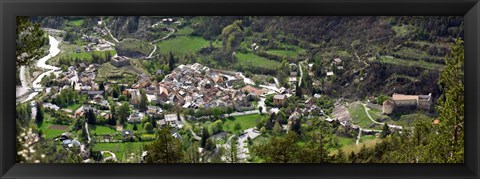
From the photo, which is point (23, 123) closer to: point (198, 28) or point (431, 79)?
point (198, 28)

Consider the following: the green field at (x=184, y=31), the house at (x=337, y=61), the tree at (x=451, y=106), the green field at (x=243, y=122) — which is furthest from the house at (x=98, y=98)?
the tree at (x=451, y=106)

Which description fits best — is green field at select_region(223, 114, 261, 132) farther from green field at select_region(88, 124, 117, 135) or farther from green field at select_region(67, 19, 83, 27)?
green field at select_region(67, 19, 83, 27)

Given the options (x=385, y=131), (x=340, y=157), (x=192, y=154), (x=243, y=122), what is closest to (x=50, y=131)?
(x=192, y=154)

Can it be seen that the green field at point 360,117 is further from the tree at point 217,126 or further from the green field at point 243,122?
the tree at point 217,126

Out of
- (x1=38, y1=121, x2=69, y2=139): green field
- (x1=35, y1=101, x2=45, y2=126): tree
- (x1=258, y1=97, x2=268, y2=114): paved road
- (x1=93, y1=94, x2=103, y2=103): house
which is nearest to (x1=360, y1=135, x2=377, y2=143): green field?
(x1=258, y1=97, x2=268, y2=114): paved road

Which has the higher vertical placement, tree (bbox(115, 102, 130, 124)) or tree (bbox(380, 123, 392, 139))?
tree (bbox(115, 102, 130, 124))
